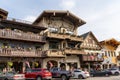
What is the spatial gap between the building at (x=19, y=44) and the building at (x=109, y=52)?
21132 millimetres

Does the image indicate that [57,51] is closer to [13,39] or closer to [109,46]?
[13,39]

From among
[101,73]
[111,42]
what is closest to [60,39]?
[101,73]

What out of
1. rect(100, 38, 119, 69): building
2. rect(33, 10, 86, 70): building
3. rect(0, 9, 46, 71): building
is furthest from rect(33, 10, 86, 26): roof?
rect(100, 38, 119, 69): building

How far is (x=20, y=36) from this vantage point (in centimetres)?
3297

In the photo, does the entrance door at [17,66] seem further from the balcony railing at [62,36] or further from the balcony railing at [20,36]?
the balcony railing at [62,36]

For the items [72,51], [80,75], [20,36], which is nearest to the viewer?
[20,36]

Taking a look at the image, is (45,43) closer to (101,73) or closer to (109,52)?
(101,73)

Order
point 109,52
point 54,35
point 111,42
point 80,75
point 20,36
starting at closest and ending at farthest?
point 20,36 → point 80,75 → point 54,35 → point 109,52 → point 111,42

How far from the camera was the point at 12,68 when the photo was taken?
A: 33375mm

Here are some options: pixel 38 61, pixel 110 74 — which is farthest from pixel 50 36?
pixel 110 74

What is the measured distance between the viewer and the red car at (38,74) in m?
26.0

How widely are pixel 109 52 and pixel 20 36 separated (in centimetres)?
2838

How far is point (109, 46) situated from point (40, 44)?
23.5m

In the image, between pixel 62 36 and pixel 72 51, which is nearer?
pixel 62 36
